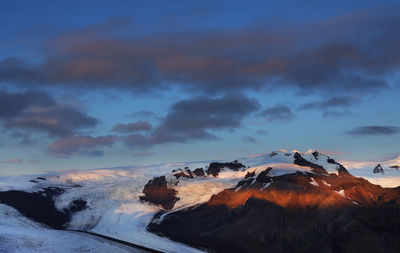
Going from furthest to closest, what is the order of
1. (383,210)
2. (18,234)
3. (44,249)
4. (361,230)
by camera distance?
(383,210) → (361,230) → (18,234) → (44,249)

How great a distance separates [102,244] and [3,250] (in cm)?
4635

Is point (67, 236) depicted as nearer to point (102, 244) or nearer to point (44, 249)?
point (102, 244)

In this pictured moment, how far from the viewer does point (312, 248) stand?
617 feet

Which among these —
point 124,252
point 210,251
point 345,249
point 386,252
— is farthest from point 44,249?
point 386,252

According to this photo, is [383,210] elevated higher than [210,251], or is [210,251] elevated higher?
[383,210]

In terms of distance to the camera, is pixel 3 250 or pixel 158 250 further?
pixel 158 250

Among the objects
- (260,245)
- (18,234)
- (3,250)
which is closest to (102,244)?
(18,234)

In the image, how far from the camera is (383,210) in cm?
19625

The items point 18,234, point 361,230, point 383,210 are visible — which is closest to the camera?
point 18,234

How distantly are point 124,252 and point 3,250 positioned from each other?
138 feet

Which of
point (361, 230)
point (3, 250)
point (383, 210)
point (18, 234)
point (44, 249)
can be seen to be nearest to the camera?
point (3, 250)

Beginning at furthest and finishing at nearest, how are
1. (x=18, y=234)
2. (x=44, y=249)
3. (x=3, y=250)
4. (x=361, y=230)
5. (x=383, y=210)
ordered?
1. (x=383, y=210)
2. (x=361, y=230)
3. (x=18, y=234)
4. (x=44, y=249)
5. (x=3, y=250)

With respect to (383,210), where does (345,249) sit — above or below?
below

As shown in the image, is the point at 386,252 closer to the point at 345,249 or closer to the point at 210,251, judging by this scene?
the point at 345,249
